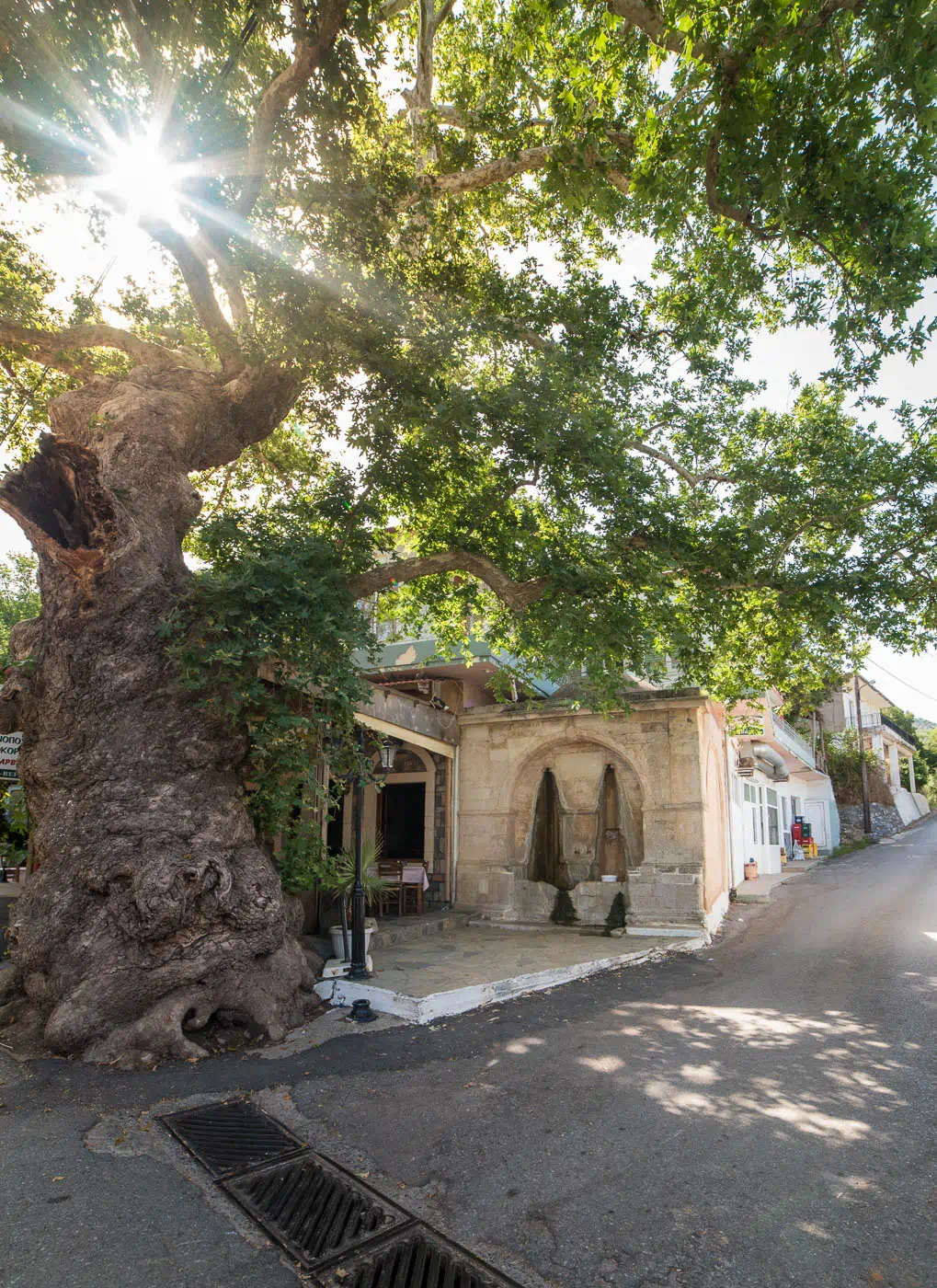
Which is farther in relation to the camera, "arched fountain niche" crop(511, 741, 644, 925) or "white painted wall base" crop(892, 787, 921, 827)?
"white painted wall base" crop(892, 787, 921, 827)

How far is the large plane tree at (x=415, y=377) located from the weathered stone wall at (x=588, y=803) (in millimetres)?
1510

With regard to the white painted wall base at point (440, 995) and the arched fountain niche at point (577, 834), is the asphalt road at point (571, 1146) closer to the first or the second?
the white painted wall base at point (440, 995)

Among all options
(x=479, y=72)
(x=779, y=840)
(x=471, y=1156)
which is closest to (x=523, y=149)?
(x=479, y=72)

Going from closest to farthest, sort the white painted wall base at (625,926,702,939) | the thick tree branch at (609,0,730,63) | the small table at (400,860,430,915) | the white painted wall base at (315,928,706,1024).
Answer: the thick tree branch at (609,0,730,63) → the white painted wall base at (315,928,706,1024) → the white painted wall base at (625,926,702,939) → the small table at (400,860,430,915)

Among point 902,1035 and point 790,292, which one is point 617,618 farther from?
point 902,1035

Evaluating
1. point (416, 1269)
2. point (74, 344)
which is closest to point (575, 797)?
point (416, 1269)

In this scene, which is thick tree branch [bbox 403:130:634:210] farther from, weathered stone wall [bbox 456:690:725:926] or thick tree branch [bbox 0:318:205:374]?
weathered stone wall [bbox 456:690:725:926]

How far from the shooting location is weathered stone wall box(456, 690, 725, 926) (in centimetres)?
1134

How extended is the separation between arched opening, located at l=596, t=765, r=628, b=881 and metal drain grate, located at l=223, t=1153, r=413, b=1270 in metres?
8.93

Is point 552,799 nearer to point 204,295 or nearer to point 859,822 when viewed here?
point 204,295

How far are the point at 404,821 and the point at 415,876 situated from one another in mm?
2025

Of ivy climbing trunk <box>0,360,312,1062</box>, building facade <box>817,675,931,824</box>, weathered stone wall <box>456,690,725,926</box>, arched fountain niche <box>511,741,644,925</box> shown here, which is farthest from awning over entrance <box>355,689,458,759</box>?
building facade <box>817,675,931,824</box>

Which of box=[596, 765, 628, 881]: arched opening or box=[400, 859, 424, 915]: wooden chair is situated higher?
box=[596, 765, 628, 881]: arched opening

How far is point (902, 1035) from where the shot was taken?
604cm
